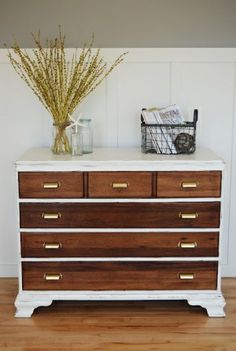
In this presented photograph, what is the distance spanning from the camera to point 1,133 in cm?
304

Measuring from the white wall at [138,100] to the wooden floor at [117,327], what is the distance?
2.80 ft

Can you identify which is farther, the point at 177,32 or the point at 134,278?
the point at 177,32

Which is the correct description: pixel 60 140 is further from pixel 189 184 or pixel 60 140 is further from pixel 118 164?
pixel 189 184

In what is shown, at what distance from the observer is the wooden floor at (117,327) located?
236 cm

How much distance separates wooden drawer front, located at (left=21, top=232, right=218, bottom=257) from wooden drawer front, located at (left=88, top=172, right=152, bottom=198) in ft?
0.73

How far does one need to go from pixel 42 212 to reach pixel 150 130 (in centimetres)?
77

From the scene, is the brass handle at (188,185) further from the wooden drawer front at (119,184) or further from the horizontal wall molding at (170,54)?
the horizontal wall molding at (170,54)

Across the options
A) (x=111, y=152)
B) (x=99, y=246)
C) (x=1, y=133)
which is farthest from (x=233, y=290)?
(x=1, y=133)

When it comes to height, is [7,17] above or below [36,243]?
above

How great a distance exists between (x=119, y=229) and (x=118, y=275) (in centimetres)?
26

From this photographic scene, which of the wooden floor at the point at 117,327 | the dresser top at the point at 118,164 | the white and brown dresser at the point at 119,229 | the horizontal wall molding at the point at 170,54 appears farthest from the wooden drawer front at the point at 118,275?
the horizontal wall molding at the point at 170,54

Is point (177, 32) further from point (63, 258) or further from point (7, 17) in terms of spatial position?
point (63, 258)

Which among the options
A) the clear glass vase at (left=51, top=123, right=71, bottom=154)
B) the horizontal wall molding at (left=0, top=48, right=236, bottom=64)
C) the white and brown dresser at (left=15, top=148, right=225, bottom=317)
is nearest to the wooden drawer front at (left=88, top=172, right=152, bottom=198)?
the white and brown dresser at (left=15, top=148, right=225, bottom=317)

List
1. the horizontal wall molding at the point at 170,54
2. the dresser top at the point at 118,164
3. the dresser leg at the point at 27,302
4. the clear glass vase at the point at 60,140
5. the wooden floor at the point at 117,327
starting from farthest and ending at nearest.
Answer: the horizontal wall molding at the point at 170,54
the clear glass vase at the point at 60,140
the dresser leg at the point at 27,302
the dresser top at the point at 118,164
the wooden floor at the point at 117,327
